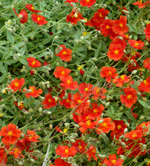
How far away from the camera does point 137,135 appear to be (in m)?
2.63

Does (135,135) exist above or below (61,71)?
below

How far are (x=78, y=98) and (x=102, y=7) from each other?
123 cm

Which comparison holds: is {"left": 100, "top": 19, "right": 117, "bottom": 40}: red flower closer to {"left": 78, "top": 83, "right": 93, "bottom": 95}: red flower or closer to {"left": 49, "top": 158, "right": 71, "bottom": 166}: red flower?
{"left": 78, "top": 83, "right": 93, "bottom": 95}: red flower

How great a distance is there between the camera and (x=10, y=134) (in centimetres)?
244

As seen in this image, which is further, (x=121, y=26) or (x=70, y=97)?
(x=121, y=26)

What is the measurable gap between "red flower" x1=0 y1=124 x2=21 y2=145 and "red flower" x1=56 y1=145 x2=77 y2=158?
37 cm

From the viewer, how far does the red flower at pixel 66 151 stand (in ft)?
8.01

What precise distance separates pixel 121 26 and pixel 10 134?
5.73 ft

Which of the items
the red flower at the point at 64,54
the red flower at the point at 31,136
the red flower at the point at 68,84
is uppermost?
the red flower at the point at 64,54

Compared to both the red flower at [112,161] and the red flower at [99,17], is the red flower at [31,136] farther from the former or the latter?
the red flower at [99,17]

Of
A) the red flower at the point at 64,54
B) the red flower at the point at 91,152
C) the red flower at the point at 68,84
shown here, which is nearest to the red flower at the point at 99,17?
the red flower at the point at 64,54

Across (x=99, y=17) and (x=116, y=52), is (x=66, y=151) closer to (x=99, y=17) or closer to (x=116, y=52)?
(x=116, y=52)

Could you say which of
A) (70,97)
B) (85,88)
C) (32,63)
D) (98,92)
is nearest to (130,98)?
(98,92)

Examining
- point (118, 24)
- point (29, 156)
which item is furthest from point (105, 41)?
point (29, 156)
